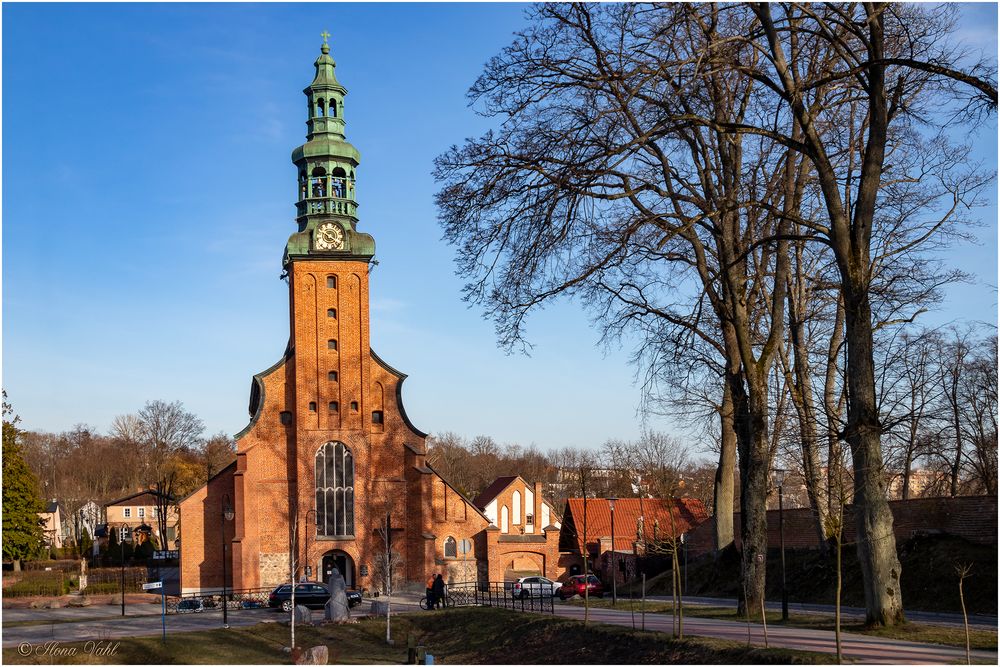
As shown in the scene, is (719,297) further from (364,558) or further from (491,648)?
(364,558)

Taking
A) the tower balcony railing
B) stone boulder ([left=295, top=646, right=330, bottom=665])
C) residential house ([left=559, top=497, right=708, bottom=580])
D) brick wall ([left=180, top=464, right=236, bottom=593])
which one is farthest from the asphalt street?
the tower balcony railing

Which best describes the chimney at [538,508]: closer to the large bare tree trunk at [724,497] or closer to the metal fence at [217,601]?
the metal fence at [217,601]

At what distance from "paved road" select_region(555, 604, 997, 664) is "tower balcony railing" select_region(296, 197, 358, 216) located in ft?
116

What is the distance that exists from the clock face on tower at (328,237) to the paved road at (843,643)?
33.8 metres

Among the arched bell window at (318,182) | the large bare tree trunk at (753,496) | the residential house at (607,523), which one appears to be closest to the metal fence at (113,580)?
the arched bell window at (318,182)

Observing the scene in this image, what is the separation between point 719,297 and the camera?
75.1 feet

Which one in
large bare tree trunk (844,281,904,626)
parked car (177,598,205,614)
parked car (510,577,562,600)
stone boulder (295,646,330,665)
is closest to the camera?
large bare tree trunk (844,281,904,626)

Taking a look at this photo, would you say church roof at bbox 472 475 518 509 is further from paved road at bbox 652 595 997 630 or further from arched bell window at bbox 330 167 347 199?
paved road at bbox 652 595 997 630

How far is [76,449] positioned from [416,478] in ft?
219

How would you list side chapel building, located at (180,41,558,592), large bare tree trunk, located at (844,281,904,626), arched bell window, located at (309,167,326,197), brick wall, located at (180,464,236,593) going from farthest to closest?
arched bell window, located at (309,167,326,197), side chapel building, located at (180,41,558,592), brick wall, located at (180,464,236,593), large bare tree trunk, located at (844,281,904,626)

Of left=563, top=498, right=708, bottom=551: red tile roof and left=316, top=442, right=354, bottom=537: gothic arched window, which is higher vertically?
left=316, top=442, right=354, bottom=537: gothic arched window

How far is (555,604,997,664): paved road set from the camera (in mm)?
14930

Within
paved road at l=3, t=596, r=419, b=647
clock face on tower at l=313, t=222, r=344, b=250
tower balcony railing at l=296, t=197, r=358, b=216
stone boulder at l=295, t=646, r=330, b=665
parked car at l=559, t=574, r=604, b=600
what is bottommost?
parked car at l=559, t=574, r=604, b=600

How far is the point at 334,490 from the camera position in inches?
2052
